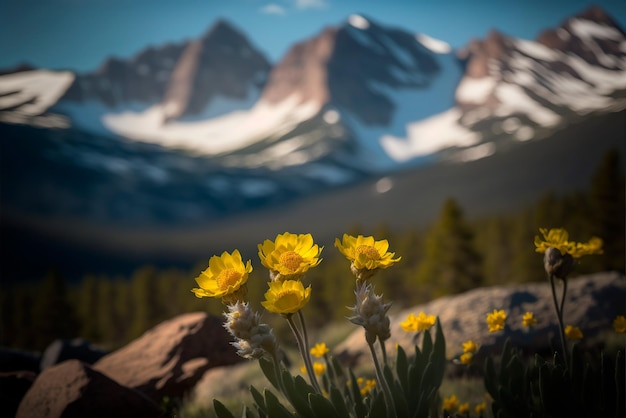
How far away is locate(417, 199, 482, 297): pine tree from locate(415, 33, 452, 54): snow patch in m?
14.7

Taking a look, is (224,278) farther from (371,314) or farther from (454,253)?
(454,253)

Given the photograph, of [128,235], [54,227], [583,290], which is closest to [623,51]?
[583,290]

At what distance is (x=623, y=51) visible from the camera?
429cm

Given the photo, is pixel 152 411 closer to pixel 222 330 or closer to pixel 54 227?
pixel 222 330

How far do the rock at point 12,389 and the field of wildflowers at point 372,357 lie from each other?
359 cm

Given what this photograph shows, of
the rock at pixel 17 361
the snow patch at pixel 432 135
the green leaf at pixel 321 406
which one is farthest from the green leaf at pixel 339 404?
the snow patch at pixel 432 135

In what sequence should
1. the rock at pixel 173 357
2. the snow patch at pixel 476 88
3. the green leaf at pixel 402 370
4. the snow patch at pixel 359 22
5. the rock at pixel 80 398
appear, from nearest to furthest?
the green leaf at pixel 402 370, the rock at pixel 80 398, the rock at pixel 173 357, the snow patch at pixel 359 22, the snow patch at pixel 476 88

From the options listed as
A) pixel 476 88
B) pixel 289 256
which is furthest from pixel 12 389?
pixel 476 88

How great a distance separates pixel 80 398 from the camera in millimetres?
3725

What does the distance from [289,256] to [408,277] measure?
25.3 meters

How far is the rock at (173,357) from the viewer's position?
512 cm

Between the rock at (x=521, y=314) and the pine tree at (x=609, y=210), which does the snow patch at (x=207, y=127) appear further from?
the pine tree at (x=609, y=210)

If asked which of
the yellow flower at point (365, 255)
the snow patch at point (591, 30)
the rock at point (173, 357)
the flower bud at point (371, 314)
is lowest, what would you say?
the rock at point (173, 357)

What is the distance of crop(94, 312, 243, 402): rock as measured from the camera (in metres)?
5.12
